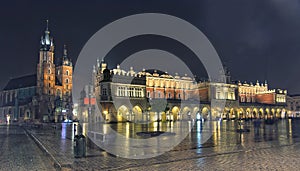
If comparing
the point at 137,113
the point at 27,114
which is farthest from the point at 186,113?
the point at 27,114

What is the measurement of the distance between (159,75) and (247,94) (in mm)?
46724

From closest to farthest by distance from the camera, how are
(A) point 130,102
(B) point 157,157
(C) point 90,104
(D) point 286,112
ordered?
(B) point 157,157 < (A) point 130,102 < (C) point 90,104 < (D) point 286,112

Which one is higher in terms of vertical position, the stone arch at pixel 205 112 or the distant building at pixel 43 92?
the distant building at pixel 43 92

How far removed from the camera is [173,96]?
87.7 metres

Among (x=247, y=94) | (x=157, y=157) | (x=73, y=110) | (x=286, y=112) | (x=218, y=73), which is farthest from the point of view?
(x=247, y=94)

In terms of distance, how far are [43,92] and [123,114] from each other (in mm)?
37214

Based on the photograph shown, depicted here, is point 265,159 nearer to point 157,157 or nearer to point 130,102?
point 157,157

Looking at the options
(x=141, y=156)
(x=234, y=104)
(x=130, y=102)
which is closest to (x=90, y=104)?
(x=130, y=102)

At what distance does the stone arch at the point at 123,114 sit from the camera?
57.0 metres

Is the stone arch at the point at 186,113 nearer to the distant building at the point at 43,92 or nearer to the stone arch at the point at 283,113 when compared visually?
the distant building at the point at 43,92

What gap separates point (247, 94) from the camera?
365 ft

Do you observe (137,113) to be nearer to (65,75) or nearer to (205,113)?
(205,113)

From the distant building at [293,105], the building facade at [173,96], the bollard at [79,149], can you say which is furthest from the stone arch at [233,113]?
the bollard at [79,149]

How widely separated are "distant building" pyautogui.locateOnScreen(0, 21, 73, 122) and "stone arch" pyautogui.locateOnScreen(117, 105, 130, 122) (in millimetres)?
22581
